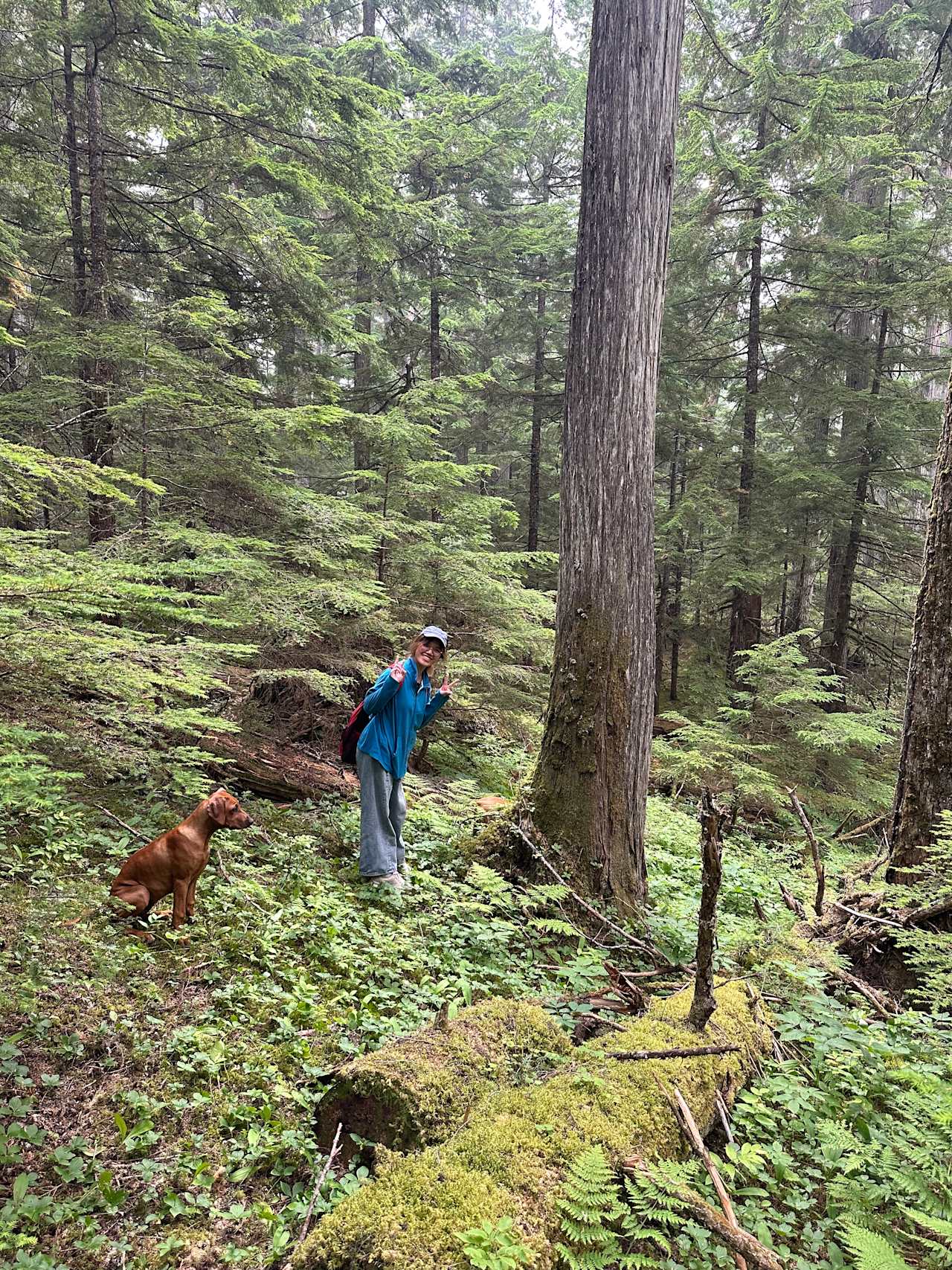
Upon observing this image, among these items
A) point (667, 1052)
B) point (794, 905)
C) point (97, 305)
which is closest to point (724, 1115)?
point (667, 1052)

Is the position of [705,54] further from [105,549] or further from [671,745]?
[105,549]

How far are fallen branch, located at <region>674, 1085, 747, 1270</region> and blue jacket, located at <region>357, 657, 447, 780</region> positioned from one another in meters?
2.96

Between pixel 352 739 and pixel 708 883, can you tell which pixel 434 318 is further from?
pixel 708 883

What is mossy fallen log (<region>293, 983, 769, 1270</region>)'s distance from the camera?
1.61 m

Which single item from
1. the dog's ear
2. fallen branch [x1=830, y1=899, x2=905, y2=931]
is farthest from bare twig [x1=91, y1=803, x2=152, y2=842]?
fallen branch [x1=830, y1=899, x2=905, y2=931]

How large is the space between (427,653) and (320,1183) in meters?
3.23

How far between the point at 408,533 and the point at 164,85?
6.22 metres

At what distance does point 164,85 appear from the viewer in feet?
26.2

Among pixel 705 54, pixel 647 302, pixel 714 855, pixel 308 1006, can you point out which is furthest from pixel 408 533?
pixel 705 54

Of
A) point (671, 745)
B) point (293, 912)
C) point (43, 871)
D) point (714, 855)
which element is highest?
point (714, 855)

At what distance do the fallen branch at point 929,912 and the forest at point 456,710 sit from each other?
2cm

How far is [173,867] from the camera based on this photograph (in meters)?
3.77

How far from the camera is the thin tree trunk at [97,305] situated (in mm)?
6715

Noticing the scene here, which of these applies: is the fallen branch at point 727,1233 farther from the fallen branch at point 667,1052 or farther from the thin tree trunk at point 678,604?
Result: the thin tree trunk at point 678,604
